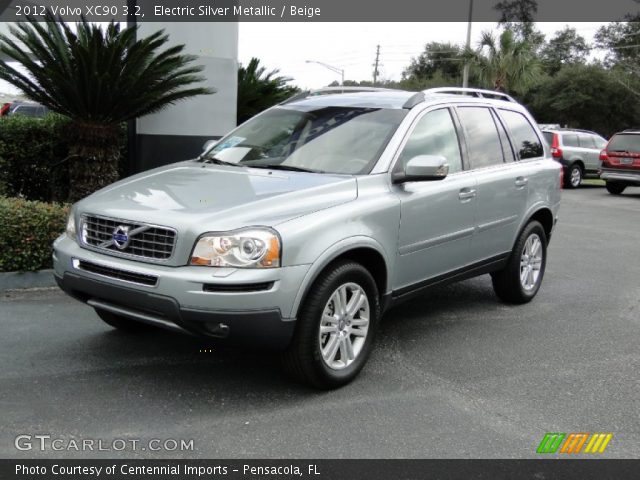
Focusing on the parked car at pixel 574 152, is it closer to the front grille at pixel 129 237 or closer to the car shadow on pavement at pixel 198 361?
the car shadow on pavement at pixel 198 361

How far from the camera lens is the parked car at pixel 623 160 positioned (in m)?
18.1

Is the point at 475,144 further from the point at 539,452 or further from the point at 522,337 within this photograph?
the point at 539,452

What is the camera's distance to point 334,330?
428 centimetres

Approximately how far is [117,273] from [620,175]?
666 inches

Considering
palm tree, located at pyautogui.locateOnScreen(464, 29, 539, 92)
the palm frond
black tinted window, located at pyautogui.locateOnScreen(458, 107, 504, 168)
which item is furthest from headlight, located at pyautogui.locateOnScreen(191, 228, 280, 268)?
palm tree, located at pyautogui.locateOnScreen(464, 29, 539, 92)

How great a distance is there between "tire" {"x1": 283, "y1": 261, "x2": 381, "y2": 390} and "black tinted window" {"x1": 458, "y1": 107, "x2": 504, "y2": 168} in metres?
1.77

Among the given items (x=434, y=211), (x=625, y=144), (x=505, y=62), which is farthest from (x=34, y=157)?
(x=505, y=62)

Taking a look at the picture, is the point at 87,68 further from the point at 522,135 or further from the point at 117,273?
the point at 522,135

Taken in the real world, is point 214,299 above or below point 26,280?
above

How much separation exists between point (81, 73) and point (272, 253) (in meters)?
4.70

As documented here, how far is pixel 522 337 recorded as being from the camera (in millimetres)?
5586

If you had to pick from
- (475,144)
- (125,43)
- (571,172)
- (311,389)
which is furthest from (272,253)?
(571,172)

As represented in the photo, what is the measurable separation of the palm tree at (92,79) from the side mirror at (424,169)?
4.16 m

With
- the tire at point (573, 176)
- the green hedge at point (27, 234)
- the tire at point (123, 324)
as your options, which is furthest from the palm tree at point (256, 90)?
the tire at point (573, 176)
